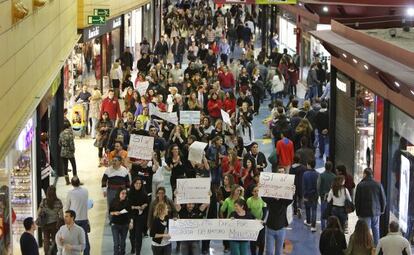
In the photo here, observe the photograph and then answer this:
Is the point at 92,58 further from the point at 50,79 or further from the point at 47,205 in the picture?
the point at 47,205

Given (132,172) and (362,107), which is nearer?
(132,172)

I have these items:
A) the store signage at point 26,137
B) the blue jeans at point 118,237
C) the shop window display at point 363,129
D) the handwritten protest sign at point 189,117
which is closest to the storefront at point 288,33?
the handwritten protest sign at point 189,117

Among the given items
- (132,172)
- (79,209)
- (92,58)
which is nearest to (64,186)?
(132,172)

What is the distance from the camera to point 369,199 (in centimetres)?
1716

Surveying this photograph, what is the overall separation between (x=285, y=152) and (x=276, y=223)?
4882mm

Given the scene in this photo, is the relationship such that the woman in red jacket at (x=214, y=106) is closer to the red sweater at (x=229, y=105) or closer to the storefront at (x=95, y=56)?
the red sweater at (x=229, y=105)

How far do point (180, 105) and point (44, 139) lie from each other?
22.6ft

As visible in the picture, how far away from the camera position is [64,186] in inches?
898

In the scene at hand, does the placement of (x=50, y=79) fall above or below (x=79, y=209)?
above

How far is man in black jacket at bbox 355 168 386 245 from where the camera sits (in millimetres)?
17062

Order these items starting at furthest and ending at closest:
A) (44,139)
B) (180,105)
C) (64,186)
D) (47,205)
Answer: (180,105) → (64,186) → (44,139) → (47,205)

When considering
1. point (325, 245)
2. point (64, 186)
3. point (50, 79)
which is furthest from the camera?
point (64, 186)

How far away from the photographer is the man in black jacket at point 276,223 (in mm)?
16125

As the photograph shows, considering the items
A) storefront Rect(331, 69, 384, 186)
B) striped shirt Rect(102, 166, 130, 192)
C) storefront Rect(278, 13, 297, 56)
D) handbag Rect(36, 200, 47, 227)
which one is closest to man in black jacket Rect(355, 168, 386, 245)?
storefront Rect(331, 69, 384, 186)
